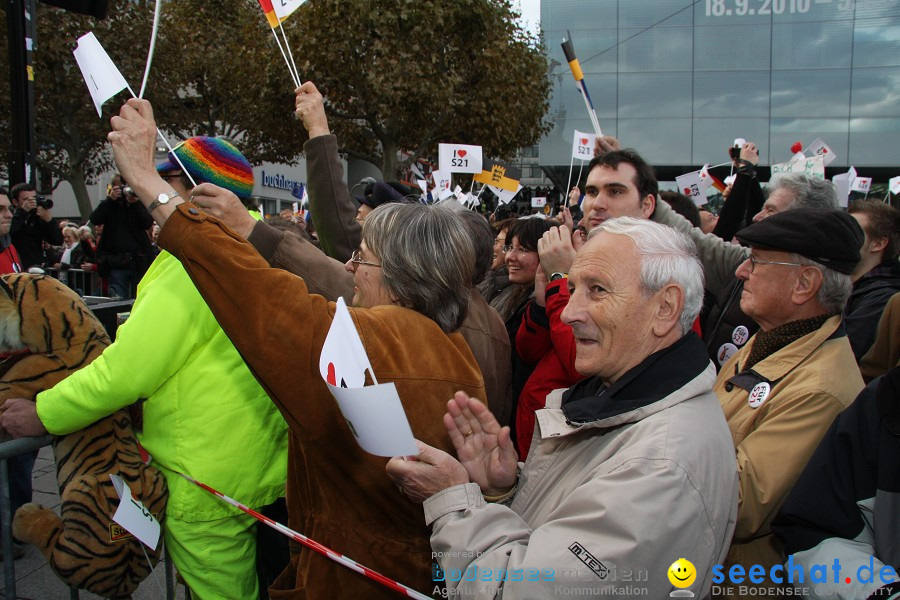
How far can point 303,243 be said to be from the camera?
2287 mm

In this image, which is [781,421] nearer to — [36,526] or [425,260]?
[425,260]

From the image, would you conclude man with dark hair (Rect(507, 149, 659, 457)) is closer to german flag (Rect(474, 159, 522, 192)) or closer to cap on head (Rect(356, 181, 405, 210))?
cap on head (Rect(356, 181, 405, 210))

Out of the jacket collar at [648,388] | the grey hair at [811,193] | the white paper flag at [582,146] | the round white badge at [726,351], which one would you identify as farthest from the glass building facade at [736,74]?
the jacket collar at [648,388]

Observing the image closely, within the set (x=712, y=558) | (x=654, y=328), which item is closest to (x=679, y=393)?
(x=654, y=328)

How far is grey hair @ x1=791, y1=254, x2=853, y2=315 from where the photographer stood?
2.19 m

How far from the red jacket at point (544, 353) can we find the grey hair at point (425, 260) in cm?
65

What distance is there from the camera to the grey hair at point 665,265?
5.41 feet

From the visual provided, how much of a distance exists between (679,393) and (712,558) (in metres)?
0.35

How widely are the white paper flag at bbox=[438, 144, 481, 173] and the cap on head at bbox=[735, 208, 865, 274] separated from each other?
5405 millimetres

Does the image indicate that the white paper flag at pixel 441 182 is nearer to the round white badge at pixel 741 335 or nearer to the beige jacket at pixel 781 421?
the round white badge at pixel 741 335

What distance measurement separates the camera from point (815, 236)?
2221 millimetres

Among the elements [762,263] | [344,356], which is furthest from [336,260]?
[762,263]

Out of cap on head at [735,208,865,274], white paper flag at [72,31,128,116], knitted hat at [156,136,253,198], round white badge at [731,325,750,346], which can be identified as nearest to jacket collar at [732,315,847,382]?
cap on head at [735,208,865,274]

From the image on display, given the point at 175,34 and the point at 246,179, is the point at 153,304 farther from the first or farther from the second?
the point at 175,34
